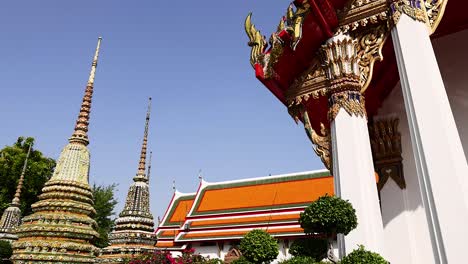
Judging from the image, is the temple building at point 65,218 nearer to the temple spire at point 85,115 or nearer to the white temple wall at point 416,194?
the temple spire at point 85,115

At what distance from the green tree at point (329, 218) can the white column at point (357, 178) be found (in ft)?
3.01

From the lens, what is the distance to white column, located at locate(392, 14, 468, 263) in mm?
2947

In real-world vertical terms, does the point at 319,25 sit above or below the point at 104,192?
below

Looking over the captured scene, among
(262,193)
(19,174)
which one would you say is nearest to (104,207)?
(19,174)

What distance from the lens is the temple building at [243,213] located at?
55.0 feet

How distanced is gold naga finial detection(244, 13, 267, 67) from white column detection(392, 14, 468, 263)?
253cm

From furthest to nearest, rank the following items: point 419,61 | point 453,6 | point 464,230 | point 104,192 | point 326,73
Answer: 1. point 104,192
2. point 453,6
3. point 326,73
4. point 419,61
5. point 464,230

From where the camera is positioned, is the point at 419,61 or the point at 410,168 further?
the point at 410,168

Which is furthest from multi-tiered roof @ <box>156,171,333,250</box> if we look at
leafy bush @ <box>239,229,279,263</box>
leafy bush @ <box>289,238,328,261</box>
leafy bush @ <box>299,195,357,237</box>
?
leafy bush @ <box>299,195,357,237</box>

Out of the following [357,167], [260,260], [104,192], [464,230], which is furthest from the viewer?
[104,192]

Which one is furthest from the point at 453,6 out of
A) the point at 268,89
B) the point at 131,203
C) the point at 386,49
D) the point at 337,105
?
the point at 131,203

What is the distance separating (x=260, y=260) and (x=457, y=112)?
15.5ft

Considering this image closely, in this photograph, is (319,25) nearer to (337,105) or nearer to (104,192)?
(337,105)

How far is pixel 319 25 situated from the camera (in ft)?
15.7
